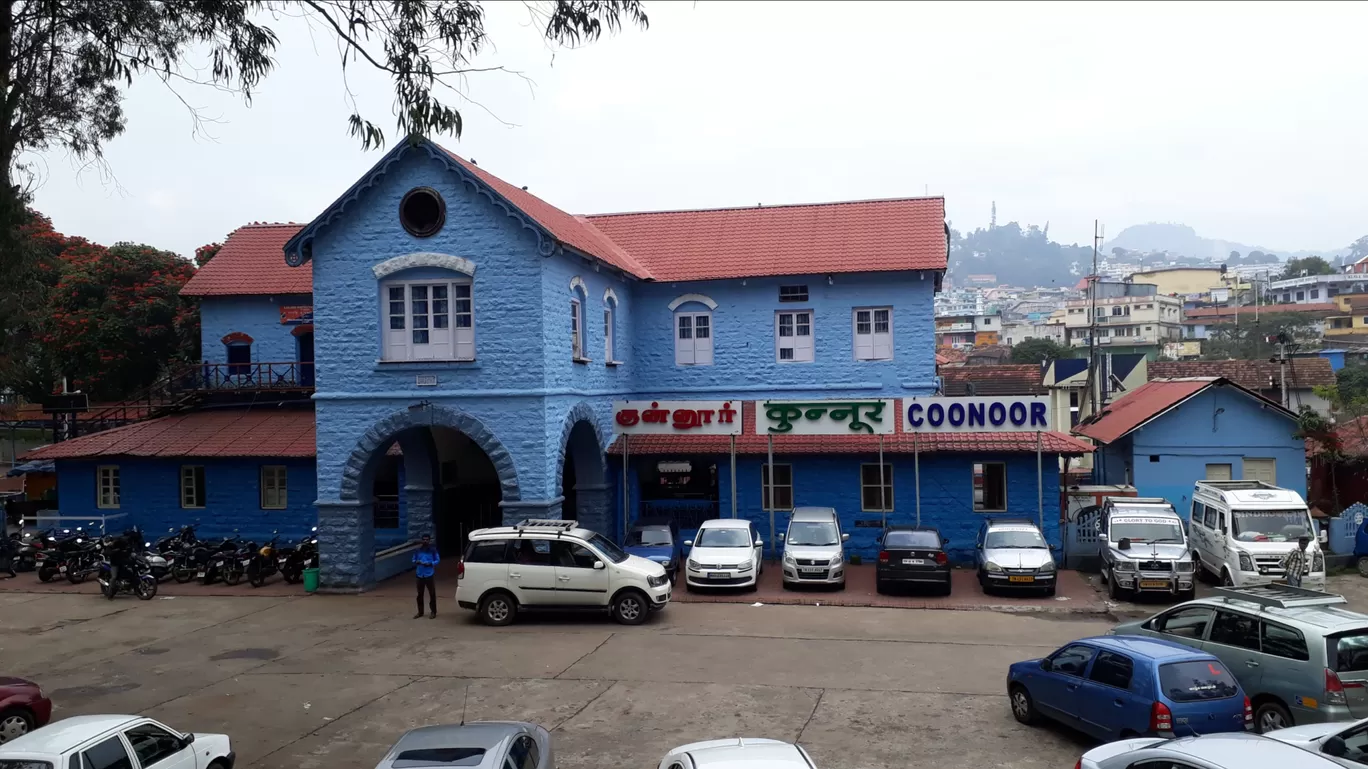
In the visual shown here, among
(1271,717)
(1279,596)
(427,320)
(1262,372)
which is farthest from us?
(1262,372)

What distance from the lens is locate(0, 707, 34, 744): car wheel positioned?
12516 millimetres

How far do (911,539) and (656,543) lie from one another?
5.89 meters

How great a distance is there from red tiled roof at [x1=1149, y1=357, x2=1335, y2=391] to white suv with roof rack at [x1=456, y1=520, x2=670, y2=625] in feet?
93.4

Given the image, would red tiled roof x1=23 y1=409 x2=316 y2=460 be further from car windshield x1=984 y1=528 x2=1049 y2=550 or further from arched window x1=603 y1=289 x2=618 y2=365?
car windshield x1=984 y1=528 x2=1049 y2=550

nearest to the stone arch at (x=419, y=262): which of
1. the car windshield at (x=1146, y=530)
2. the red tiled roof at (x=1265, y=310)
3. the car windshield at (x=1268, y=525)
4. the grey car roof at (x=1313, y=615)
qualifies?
the car windshield at (x=1146, y=530)

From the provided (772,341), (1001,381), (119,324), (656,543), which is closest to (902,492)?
(772,341)

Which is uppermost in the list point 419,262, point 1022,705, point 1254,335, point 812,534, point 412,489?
point 1254,335

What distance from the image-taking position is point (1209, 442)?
2936 centimetres

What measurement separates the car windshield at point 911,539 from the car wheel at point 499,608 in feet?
27.4

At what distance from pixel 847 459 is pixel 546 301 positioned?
357 inches

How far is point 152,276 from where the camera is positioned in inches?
1583

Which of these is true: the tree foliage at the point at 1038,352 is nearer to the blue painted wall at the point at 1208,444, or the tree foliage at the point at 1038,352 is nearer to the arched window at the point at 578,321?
the blue painted wall at the point at 1208,444

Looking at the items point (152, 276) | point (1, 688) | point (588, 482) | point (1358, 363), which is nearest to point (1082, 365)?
point (1358, 363)

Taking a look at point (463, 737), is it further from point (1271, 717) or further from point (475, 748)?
point (1271, 717)
